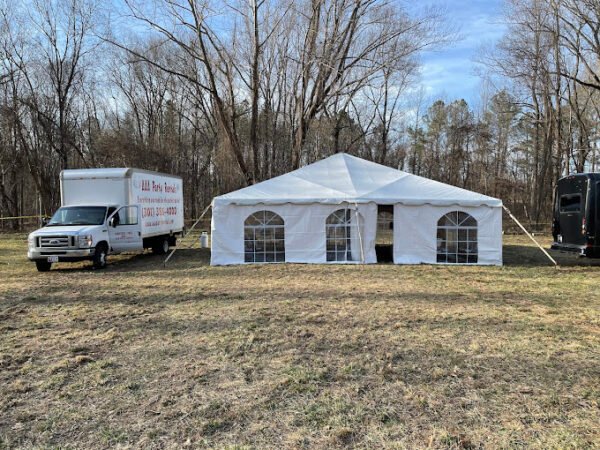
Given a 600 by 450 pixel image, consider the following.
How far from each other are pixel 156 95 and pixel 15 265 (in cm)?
2741

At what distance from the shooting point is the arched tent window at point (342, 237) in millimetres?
13266

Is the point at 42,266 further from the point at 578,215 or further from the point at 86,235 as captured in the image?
the point at 578,215

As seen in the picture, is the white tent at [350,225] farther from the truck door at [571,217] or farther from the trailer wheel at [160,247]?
the trailer wheel at [160,247]

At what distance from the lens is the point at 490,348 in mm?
5539

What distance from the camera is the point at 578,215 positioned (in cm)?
1213

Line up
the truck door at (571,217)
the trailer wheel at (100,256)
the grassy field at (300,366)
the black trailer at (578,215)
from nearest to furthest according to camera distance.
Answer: the grassy field at (300,366), the black trailer at (578,215), the truck door at (571,217), the trailer wheel at (100,256)

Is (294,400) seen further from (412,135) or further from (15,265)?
(412,135)

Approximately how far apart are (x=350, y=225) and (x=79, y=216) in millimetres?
7749

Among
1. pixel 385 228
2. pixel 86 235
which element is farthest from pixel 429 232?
pixel 86 235

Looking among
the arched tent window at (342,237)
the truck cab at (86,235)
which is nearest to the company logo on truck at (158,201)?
the truck cab at (86,235)

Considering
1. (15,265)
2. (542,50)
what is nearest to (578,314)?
(15,265)

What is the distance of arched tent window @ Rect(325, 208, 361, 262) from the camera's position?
13.3 m

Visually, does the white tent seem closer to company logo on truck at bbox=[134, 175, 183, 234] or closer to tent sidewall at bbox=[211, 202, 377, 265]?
tent sidewall at bbox=[211, 202, 377, 265]

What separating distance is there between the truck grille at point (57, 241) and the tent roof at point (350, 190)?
3891mm
